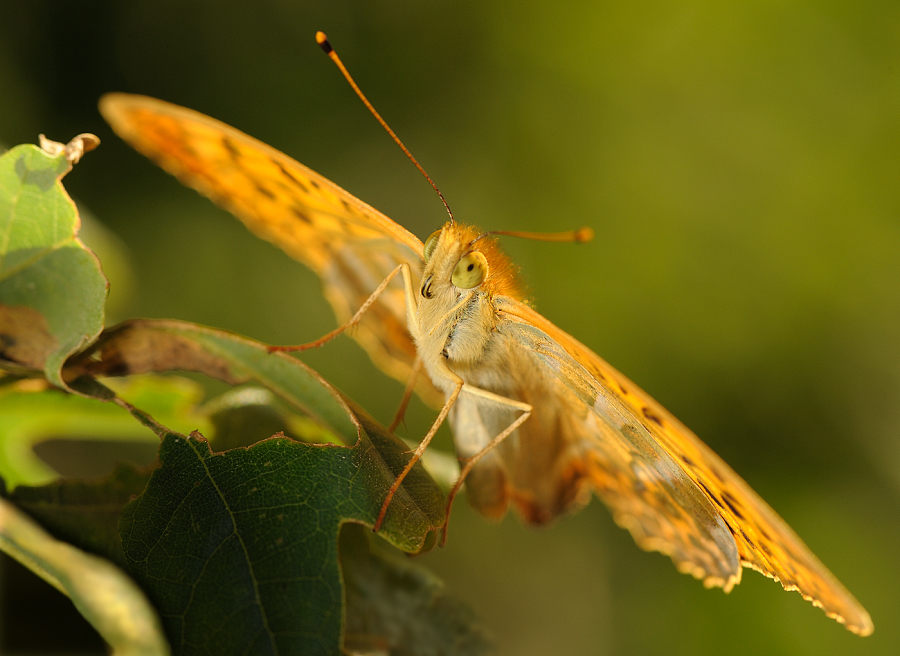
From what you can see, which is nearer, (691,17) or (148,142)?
(148,142)

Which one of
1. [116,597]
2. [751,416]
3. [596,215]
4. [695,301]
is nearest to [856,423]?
[751,416]

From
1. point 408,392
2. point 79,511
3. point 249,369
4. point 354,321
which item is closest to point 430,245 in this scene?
point 354,321

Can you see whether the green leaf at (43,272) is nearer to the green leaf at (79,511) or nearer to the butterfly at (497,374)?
the green leaf at (79,511)

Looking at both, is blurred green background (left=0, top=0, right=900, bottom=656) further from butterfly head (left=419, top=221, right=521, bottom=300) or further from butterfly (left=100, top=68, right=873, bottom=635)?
butterfly head (left=419, top=221, right=521, bottom=300)

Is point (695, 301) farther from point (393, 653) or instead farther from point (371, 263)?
point (393, 653)

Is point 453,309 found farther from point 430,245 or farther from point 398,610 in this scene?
point 398,610

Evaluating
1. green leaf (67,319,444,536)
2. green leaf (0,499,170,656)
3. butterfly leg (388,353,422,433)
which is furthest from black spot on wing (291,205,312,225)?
green leaf (0,499,170,656)

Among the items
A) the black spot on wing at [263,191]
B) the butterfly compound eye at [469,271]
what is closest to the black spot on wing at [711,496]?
the butterfly compound eye at [469,271]
